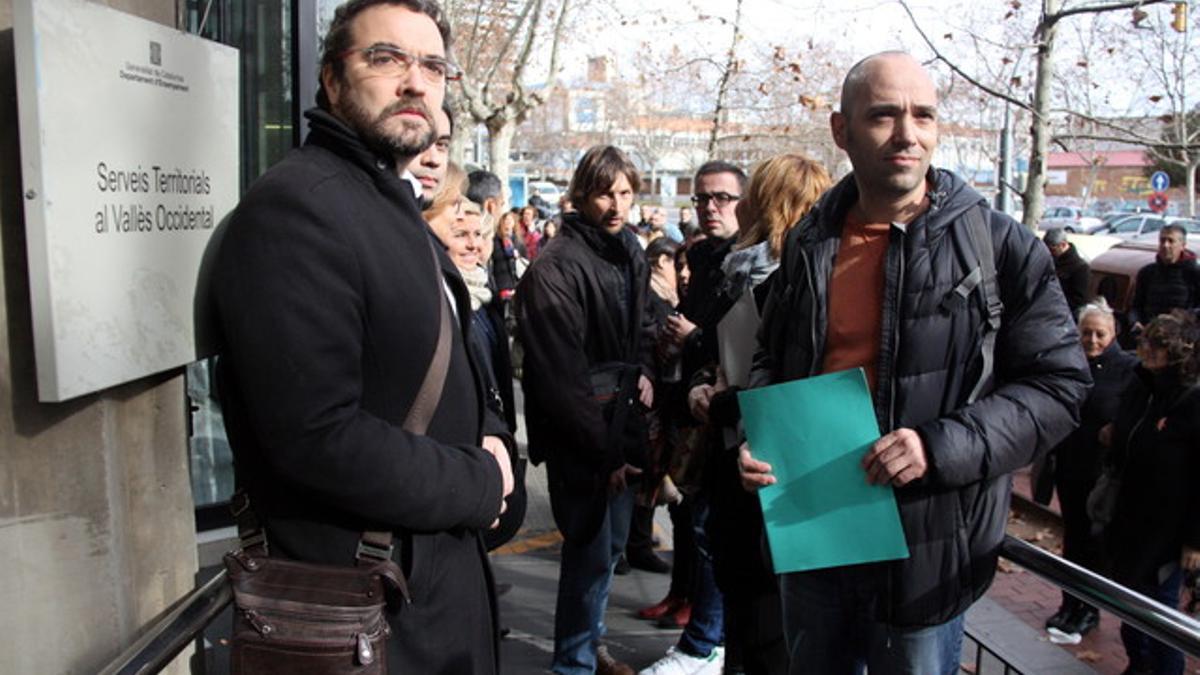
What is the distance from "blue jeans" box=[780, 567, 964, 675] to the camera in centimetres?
233

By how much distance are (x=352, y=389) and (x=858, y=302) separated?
1.32 m

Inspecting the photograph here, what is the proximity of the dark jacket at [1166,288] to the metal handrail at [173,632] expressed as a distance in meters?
10.3

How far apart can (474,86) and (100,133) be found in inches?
705

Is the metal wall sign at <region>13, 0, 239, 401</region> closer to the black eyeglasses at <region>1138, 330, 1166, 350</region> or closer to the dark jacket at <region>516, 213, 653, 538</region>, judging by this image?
the dark jacket at <region>516, 213, 653, 538</region>

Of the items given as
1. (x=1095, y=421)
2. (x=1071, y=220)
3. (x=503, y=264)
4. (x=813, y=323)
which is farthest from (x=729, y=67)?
(x=1071, y=220)

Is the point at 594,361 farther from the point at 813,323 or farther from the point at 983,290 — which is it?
the point at 983,290

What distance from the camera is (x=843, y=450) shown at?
7.67 ft

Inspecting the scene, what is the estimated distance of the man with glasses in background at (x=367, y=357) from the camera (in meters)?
1.67

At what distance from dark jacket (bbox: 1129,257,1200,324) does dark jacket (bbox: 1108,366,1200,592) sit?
242 inches

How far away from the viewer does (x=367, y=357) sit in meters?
1.80

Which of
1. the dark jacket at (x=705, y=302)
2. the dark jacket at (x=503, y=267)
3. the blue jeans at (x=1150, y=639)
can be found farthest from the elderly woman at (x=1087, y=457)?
the dark jacket at (x=503, y=267)

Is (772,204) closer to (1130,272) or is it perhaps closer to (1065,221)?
(1130,272)

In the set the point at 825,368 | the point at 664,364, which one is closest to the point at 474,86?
the point at 664,364

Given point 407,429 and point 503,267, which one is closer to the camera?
point 407,429
